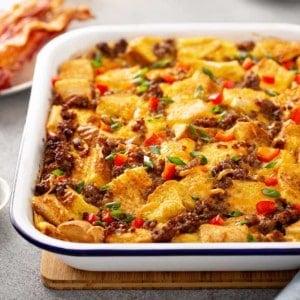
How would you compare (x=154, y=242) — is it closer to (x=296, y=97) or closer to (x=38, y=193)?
(x=38, y=193)

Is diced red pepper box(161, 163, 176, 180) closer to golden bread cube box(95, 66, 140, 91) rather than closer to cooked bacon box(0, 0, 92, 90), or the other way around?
golden bread cube box(95, 66, 140, 91)

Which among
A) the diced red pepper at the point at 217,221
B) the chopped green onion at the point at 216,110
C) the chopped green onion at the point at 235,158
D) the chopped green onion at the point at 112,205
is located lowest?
the chopped green onion at the point at 216,110

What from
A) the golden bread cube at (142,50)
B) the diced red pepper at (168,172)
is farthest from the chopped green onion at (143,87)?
the diced red pepper at (168,172)

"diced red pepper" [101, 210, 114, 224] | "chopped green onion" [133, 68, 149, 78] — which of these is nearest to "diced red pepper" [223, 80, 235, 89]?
"chopped green onion" [133, 68, 149, 78]

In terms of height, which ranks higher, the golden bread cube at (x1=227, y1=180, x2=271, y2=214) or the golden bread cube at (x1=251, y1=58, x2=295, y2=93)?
the golden bread cube at (x1=227, y1=180, x2=271, y2=214)

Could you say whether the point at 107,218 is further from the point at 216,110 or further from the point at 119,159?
the point at 216,110

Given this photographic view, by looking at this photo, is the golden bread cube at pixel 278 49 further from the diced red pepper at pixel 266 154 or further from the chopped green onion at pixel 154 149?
the chopped green onion at pixel 154 149

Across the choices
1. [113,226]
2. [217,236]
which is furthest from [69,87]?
[217,236]
